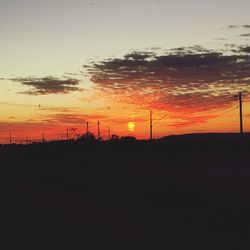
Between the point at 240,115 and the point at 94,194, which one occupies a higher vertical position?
the point at 240,115

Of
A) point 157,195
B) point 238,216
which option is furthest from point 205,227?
point 157,195

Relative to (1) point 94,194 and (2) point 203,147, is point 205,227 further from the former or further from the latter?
(2) point 203,147

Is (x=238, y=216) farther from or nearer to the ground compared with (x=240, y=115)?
nearer to the ground

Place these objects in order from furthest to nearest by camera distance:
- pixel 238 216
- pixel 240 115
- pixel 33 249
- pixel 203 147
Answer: pixel 203 147 → pixel 240 115 → pixel 238 216 → pixel 33 249

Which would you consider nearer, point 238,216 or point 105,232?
point 105,232

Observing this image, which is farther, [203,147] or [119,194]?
[203,147]

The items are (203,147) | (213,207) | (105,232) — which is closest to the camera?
(105,232)

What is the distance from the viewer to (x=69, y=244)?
42.9 ft

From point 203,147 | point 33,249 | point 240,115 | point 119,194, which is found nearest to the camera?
point 33,249

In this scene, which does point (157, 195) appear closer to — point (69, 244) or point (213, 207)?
point (213, 207)

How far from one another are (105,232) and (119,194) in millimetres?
12950

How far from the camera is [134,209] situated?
20906mm

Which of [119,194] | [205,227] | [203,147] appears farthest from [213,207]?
[203,147]

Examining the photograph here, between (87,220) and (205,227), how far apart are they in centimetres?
444
